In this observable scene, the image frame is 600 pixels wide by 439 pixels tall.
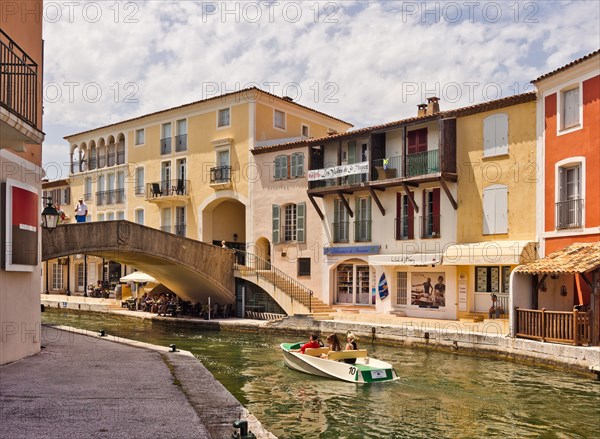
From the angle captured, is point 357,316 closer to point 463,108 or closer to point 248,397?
point 463,108

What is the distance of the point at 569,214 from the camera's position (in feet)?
80.9

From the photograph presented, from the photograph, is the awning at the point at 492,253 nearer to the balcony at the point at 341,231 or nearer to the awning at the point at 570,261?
the awning at the point at 570,261

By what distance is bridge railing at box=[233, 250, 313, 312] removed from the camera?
33944 millimetres

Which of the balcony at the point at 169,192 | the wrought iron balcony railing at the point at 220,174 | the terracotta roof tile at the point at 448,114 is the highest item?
the terracotta roof tile at the point at 448,114

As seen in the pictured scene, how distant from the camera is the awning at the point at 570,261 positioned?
67.8 feet

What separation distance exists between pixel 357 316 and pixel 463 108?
1055 cm

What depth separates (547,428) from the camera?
1413 cm

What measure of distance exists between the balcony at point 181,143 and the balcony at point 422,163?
17848mm

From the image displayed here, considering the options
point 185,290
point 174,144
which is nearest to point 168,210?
point 174,144

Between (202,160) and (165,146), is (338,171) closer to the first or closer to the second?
(202,160)

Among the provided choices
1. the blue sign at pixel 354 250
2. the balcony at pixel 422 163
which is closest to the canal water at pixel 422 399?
the blue sign at pixel 354 250

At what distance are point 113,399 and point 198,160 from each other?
3233 centimetres

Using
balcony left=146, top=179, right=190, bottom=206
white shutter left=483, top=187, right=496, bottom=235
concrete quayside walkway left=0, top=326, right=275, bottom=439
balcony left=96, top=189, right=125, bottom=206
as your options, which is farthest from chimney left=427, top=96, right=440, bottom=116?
balcony left=96, top=189, right=125, bottom=206

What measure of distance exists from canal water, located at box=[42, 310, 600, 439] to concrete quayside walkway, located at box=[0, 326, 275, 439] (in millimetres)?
2274
